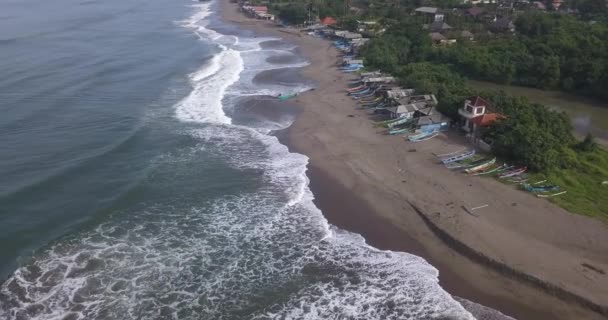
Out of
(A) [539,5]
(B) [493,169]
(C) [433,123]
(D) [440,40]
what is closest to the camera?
(B) [493,169]

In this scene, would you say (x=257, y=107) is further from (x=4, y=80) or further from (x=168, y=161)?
(x=4, y=80)

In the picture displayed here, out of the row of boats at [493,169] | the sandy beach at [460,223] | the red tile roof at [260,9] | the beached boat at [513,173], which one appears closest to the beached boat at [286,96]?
the sandy beach at [460,223]

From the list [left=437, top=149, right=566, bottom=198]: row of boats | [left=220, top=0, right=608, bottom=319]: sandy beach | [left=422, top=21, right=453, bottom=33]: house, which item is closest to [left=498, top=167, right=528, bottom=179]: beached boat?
[left=437, top=149, right=566, bottom=198]: row of boats

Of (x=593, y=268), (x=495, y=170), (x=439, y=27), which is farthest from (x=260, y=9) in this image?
(x=593, y=268)

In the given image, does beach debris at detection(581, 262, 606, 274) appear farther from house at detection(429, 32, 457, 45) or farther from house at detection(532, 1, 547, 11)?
house at detection(532, 1, 547, 11)

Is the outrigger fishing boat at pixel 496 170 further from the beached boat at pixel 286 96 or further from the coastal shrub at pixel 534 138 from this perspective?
the beached boat at pixel 286 96

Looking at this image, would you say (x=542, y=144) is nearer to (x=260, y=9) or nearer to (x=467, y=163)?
(x=467, y=163)
